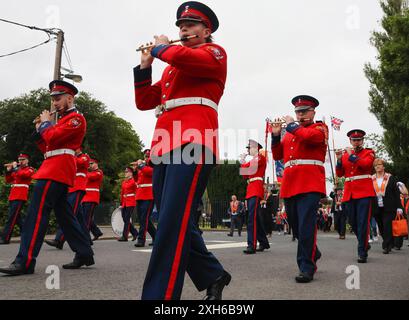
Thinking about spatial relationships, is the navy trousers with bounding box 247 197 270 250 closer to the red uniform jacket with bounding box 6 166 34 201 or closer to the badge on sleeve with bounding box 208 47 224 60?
the red uniform jacket with bounding box 6 166 34 201

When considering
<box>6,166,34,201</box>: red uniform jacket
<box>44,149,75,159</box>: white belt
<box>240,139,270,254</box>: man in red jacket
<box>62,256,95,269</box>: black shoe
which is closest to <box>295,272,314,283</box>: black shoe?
<box>62,256,95,269</box>: black shoe

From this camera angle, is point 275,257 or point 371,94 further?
point 371,94

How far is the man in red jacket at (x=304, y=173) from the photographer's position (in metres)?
5.70

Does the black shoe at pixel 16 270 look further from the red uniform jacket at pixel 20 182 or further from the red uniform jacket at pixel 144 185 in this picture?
the red uniform jacket at pixel 20 182

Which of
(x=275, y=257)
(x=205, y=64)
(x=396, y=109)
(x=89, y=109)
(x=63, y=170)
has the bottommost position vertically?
(x=275, y=257)

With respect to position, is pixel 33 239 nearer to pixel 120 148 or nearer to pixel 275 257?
pixel 275 257

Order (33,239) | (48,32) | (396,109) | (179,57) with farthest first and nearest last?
(396,109)
(48,32)
(33,239)
(179,57)

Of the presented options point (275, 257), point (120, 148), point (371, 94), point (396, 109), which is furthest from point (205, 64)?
point (120, 148)

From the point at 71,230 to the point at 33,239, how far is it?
2.03ft

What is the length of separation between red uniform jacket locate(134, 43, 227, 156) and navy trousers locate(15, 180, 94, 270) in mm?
2685

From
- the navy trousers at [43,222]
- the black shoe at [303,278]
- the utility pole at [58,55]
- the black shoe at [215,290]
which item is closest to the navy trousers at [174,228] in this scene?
the black shoe at [215,290]

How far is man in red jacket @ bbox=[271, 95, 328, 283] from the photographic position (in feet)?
18.7

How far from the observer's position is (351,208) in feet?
27.0

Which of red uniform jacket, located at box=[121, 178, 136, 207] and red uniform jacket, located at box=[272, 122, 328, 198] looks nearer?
red uniform jacket, located at box=[272, 122, 328, 198]
